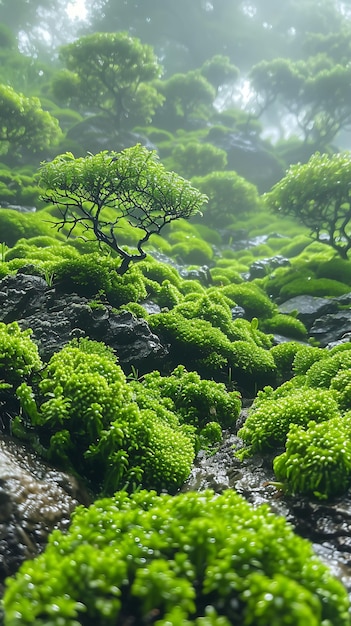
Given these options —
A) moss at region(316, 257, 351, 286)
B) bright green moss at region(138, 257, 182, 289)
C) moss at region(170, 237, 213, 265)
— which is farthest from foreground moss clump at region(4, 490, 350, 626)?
moss at region(170, 237, 213, 265)

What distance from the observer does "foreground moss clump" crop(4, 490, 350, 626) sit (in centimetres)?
266

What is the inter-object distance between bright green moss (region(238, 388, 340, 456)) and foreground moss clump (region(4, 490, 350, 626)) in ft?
8.50

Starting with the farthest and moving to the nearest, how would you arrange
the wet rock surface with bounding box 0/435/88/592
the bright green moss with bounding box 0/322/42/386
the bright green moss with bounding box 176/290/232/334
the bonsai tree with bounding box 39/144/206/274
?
the bright green moss with bounding box 176/290/232/334 < the bonsai tree with bounding box 39/144/206/274 < the bright green moss with bounding box 0/322/42/386 < the wet rock surface with bounding box 0/435/88/592

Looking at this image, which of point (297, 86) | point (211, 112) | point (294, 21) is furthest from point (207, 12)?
point (297, 86)

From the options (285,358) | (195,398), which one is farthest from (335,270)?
(195,398)

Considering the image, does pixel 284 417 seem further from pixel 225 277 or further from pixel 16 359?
pixel 225 277

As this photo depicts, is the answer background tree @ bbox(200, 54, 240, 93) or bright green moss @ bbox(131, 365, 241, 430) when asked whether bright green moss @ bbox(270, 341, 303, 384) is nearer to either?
bright green moss @ bbox(131, 365, 241, 430)

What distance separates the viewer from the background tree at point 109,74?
116ft

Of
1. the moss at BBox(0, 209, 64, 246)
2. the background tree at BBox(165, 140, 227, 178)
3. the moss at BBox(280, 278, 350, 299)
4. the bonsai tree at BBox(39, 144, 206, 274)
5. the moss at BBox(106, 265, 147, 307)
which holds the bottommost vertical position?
the moss at BBox(106, 265, 147, 307)

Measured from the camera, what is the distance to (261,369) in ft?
31.7

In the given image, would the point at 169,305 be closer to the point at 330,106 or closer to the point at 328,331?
the point at 328,331

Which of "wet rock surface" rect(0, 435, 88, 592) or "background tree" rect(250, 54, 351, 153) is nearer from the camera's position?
"wet rock surface" rect(0, 435, 88, 592)

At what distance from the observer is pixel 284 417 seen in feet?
19.9

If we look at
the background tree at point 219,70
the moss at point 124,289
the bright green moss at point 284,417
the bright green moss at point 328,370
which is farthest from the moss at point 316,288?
the background tree at point 219,70
